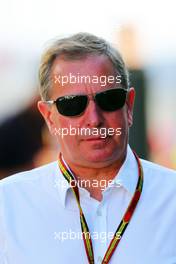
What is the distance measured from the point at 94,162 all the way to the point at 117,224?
0.23m

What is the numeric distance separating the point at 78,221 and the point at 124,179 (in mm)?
225

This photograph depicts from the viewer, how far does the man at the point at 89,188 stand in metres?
1.95

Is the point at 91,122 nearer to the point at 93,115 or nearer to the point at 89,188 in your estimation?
the point at 93,115

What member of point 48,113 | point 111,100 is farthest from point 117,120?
point 48,113

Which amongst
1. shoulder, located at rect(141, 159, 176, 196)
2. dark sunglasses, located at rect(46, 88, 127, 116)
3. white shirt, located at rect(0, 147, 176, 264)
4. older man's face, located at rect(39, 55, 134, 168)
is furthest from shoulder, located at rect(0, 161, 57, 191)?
shoulder, located at rect(141, 159, 176, 196)

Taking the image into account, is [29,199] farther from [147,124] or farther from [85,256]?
[147,124]

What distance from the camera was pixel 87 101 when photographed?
2.04 metres

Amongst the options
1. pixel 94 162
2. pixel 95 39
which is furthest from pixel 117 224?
pixel 95 39

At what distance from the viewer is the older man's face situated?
2.01 metres

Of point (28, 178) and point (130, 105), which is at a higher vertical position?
point (130, 105)

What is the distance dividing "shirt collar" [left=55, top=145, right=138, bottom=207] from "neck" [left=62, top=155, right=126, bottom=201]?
0.02 meters

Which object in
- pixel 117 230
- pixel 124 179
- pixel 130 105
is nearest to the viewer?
pixel 117 230

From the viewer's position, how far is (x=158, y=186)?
2.09 m

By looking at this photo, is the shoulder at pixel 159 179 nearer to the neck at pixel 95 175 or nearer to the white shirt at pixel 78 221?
the white shirt at pixel 78 221
